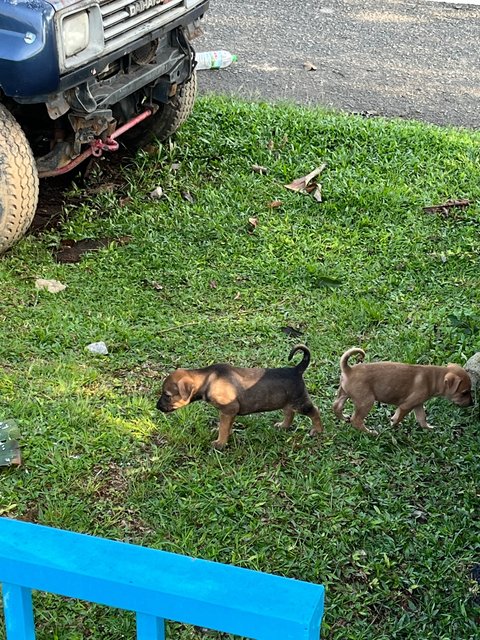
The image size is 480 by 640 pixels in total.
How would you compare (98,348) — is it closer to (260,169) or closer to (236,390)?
(236,390)

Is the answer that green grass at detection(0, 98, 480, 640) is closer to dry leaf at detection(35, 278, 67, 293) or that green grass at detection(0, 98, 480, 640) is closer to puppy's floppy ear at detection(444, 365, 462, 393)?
dry leaf at detection(35, 278, 67, 293)

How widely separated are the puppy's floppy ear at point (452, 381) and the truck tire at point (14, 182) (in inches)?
103

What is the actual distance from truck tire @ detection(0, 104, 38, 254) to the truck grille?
71 cm

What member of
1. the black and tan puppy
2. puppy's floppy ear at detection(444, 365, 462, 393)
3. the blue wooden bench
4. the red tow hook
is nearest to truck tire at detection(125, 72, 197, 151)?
the red tow hook

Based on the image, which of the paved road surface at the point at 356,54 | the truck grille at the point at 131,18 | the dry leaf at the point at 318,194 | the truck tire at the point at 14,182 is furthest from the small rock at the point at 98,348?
the paved road surface at the point at 356,54

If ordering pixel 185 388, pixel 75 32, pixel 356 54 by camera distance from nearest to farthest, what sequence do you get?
pixel 185 388 < pixel 75 32 < pixel 356 54

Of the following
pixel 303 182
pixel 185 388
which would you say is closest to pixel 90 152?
pixel 303 182

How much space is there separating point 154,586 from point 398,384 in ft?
8.31

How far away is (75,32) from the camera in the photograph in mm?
4945

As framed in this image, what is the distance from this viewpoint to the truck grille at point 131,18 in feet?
17.0

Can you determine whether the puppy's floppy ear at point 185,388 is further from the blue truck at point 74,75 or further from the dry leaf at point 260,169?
the dry leaf at point 260,169

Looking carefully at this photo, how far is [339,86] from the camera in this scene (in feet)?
27.0

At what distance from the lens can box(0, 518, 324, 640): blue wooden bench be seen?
1330 millimetres

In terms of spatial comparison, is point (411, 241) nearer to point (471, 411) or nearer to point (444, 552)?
point (471, 411)
